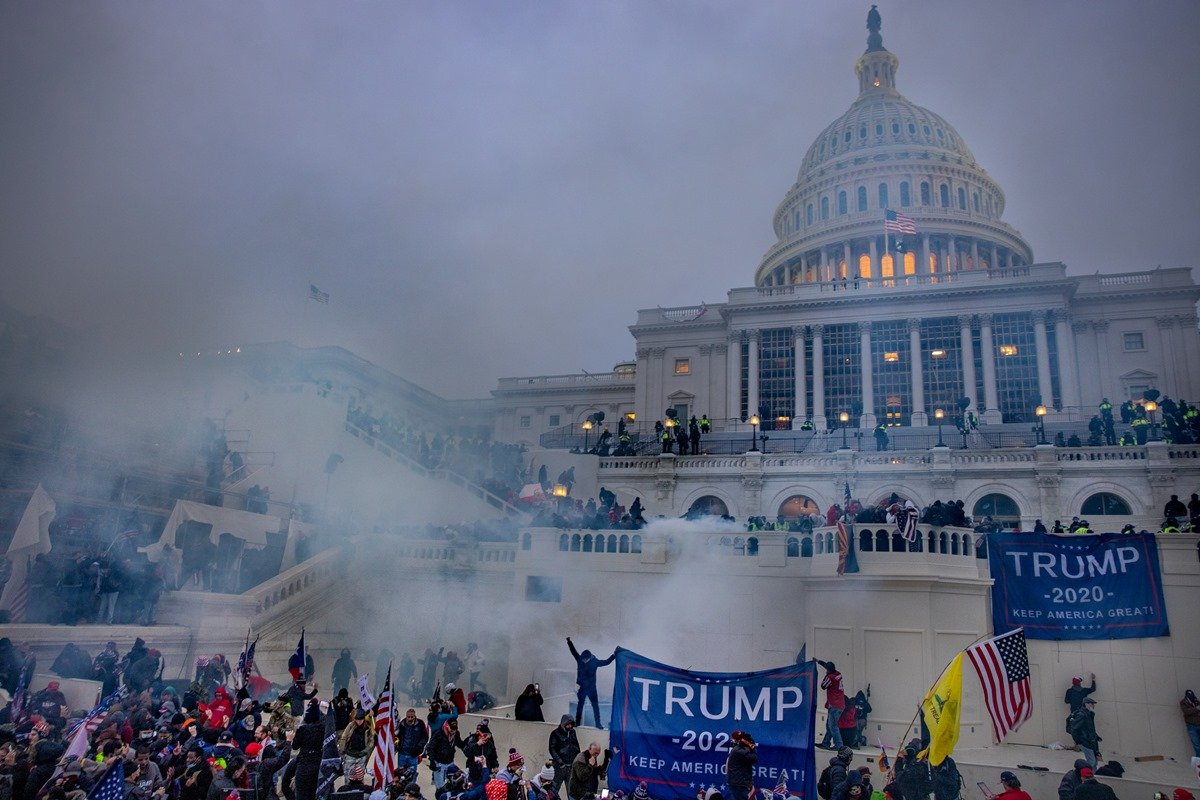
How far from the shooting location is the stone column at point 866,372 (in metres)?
50.9

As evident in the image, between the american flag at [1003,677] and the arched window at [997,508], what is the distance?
78.3ft

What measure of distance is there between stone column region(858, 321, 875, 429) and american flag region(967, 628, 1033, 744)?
129 feet

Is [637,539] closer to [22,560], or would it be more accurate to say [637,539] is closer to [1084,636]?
[1084,636]

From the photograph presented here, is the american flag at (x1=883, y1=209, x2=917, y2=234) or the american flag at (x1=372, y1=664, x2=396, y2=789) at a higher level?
the american flag at (x1=883, y1=209, x2=917, y2=234)

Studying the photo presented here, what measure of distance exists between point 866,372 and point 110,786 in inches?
1864

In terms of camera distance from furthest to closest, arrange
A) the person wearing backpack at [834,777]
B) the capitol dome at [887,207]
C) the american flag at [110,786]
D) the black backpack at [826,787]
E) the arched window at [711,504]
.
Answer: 1. the capitol dome at [887,207]
2. the arched window at [711,504]
3. the black backpack at [826,787]
4. the person wearing backpack at [834,777]
5. the american flag at [110,786]

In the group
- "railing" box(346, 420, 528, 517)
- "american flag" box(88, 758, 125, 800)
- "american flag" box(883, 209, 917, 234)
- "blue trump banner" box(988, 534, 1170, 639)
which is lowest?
"american flag" box(88, 758, 125, 800)

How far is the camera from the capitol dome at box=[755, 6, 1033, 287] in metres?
70.4

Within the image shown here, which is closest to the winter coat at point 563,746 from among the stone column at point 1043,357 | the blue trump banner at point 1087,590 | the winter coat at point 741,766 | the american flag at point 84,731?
the winter coat at point 741,766

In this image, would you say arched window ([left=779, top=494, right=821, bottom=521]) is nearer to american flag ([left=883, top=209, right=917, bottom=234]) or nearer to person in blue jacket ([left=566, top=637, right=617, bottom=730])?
person in blue jacket ([left=566, top=637, right=617, bottom=730])

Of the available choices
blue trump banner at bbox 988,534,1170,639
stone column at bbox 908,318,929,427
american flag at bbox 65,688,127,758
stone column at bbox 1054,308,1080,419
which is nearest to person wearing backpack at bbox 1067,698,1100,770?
blue trump banner at bbox 988,534,1170,639

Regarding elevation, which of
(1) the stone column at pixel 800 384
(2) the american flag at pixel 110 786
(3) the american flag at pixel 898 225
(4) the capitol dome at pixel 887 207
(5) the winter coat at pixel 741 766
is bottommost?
(2) the american flag at pixel 110 786

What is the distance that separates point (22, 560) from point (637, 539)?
1429cm

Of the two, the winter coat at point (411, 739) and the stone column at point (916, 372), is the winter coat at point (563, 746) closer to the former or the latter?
the winter coat at point (411, 739)
